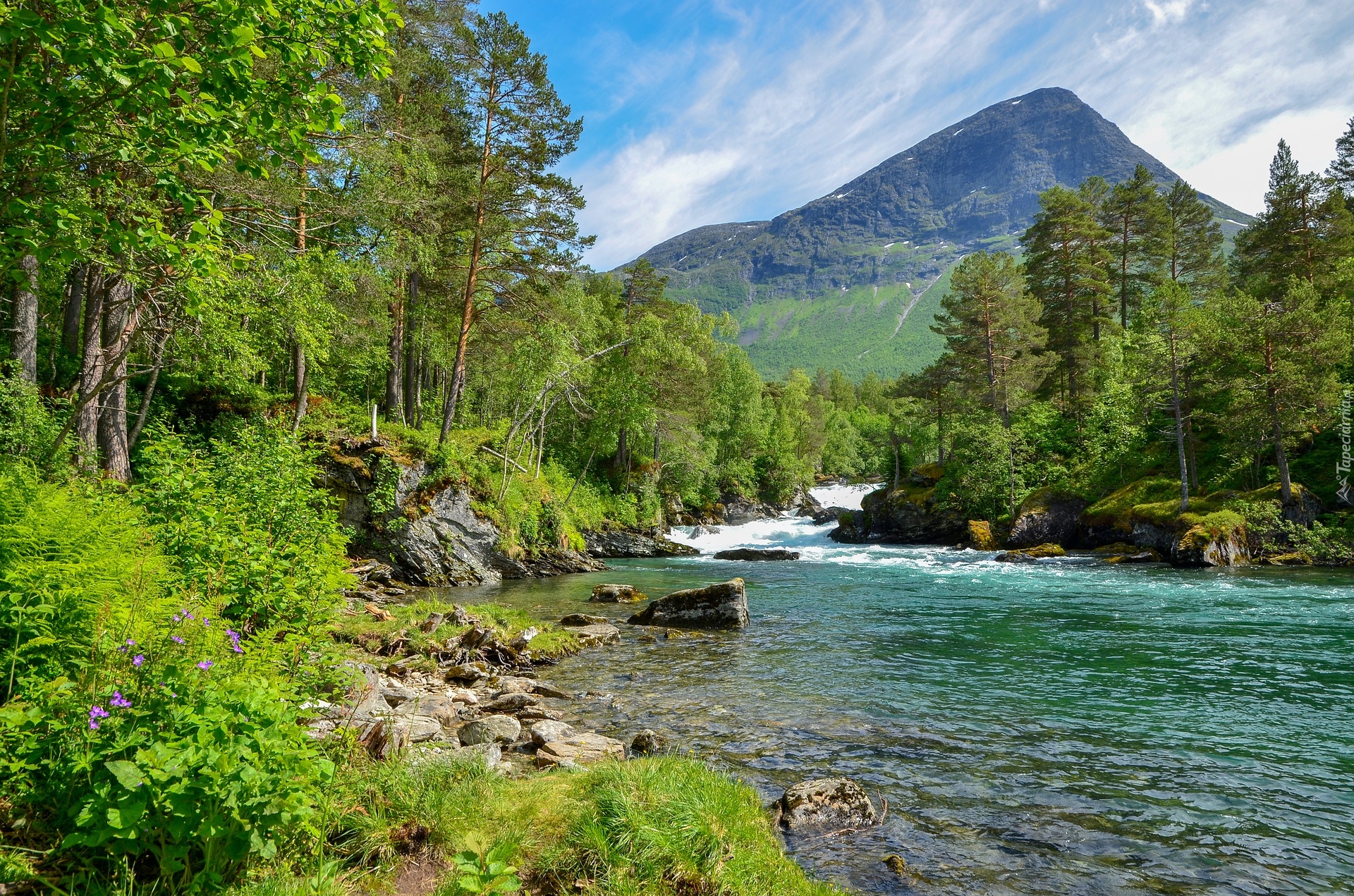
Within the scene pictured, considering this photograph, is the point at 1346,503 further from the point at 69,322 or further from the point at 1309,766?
the point at 69,322

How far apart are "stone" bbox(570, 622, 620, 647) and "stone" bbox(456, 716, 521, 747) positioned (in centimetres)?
621

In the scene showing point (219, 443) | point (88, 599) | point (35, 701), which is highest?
point (219, 443)

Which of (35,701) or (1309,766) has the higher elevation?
(35,701)

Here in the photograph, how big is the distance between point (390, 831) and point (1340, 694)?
1400 cm

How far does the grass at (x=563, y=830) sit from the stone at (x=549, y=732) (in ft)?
8.40

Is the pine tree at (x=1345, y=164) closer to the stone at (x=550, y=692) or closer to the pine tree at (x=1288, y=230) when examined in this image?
the pine tree at (x=1288, y=230)

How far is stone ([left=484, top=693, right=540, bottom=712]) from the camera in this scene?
949 cm

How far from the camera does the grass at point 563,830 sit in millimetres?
4020

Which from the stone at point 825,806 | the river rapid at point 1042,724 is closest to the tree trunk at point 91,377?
the river rapid at point 1042,724

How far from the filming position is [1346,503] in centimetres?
2589

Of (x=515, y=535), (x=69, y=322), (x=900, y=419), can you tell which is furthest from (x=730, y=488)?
(x=69, y=322)

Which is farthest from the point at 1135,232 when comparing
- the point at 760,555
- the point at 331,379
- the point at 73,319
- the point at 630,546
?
the point at 73,319

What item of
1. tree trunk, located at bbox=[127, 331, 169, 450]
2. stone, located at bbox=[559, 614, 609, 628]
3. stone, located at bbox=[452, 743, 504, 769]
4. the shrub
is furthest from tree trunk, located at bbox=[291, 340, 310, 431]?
the shrub

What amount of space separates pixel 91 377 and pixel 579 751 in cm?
1249
